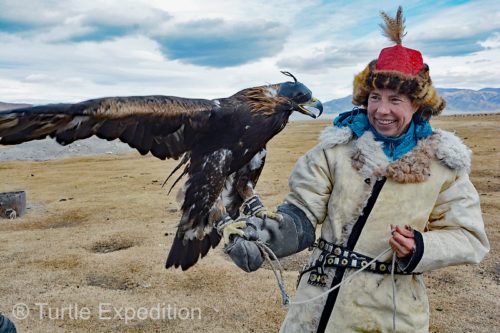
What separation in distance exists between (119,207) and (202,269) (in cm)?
410

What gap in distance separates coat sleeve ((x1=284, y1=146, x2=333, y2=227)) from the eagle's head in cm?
135

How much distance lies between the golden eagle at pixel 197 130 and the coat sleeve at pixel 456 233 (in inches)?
59.6

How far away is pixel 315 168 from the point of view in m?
2.00

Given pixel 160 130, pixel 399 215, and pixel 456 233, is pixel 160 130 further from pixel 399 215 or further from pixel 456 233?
pixel 456 233

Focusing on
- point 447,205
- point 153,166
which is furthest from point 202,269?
point 153,166

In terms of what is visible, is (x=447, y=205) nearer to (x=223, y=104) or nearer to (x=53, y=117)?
(x=223, y=104)

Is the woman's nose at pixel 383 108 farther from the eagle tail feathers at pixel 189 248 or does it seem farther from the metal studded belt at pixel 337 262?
the eagle tail feathers at pixel 189 248

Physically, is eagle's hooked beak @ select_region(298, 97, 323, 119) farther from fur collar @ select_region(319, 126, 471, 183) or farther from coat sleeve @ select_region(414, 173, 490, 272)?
coat sleeve @ select_region(414, 173, 490, 272)

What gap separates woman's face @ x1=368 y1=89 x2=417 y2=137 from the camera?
1.88 meters

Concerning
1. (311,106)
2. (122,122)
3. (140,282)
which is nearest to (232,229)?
(122,122)

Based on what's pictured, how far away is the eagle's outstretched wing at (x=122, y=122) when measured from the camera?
257 centimetres

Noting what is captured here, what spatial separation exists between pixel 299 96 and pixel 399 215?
1.76 m

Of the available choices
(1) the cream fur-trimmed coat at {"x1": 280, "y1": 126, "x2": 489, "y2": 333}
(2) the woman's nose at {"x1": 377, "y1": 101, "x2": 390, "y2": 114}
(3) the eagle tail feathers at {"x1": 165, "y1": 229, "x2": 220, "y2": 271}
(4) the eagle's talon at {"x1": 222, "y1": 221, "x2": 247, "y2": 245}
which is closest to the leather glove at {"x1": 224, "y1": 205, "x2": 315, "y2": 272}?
(4) the eagle's talon at {"x1": 222, "y1": 221, "x2": 247, "y2": 245}

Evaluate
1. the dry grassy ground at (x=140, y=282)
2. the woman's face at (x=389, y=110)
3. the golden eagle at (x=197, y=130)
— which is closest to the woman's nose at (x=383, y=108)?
the woman's face at (x=389, y=110)
